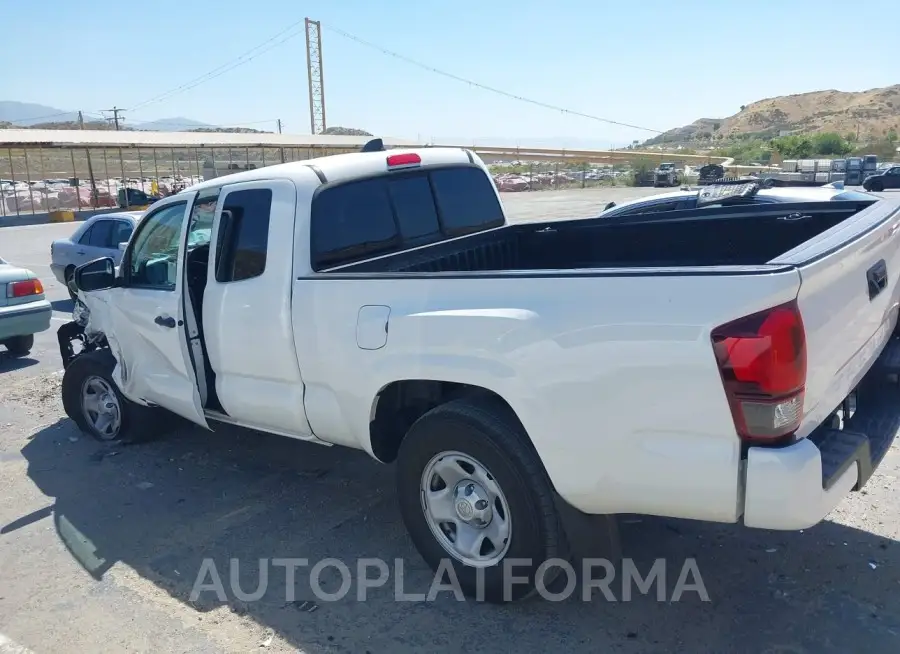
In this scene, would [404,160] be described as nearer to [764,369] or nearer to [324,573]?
[324,573]

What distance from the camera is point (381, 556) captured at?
404cm

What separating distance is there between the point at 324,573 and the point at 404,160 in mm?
2422

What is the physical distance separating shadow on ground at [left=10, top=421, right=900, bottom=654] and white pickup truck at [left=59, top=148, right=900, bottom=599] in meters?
0.33

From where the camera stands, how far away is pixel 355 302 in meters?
3.67

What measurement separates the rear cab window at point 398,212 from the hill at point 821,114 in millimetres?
106780

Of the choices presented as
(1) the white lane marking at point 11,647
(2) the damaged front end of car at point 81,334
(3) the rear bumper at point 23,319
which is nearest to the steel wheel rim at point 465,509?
(1) the white lane marking at point 11,647

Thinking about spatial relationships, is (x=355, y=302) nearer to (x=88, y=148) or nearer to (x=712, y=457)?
(x=712, y=457)

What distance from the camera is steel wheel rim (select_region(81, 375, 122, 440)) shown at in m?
5.76

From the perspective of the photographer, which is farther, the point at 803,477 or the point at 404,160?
the point at 404,160

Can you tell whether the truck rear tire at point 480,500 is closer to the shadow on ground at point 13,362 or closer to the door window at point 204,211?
A: the door window at point 204,211

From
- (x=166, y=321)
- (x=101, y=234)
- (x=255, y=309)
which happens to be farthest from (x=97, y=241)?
(x=255, y=309)

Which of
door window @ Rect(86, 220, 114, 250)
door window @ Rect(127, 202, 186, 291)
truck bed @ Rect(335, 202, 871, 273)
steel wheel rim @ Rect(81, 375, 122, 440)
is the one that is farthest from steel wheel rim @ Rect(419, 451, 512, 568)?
door window @ Rect(86, 220, 114, 250)

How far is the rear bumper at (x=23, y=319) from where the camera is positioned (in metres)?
8.07

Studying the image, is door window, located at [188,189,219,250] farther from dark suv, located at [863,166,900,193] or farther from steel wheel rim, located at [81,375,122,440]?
dark suv, located at [863,166,900,193]
